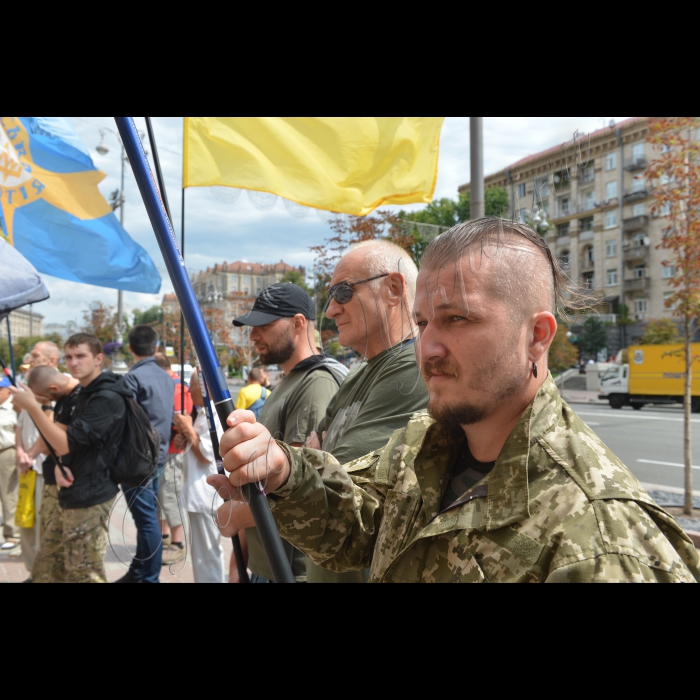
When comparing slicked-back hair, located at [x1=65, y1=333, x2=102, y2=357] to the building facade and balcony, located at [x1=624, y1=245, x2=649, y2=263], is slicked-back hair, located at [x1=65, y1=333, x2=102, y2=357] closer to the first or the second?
the building facade

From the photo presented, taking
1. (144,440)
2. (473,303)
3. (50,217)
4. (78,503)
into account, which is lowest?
(78,503)

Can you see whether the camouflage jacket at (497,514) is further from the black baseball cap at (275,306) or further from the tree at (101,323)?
the tree at (101,323)

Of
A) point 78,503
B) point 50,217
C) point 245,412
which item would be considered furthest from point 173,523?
point 245,412

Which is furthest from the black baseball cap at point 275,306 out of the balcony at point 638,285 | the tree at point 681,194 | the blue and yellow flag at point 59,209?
the balcony at point 638,285

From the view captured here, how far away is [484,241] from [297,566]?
1.79 m

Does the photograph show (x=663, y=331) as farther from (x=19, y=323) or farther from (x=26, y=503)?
(x=19, y=323)

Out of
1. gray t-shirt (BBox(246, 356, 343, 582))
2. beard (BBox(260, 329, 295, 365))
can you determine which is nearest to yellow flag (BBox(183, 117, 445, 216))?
beard (BBox(260, 329, 295, 365))

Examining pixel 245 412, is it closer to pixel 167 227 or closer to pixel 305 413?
pixel 167 227

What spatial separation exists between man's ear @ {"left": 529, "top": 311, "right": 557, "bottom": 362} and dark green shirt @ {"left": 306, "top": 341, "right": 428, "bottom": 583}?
1.96 feet

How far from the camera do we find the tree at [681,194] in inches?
255

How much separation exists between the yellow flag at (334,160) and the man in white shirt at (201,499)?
127cm

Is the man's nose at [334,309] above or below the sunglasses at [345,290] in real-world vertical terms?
below

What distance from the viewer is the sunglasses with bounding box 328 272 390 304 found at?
7.30ft

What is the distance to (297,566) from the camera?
261cm
